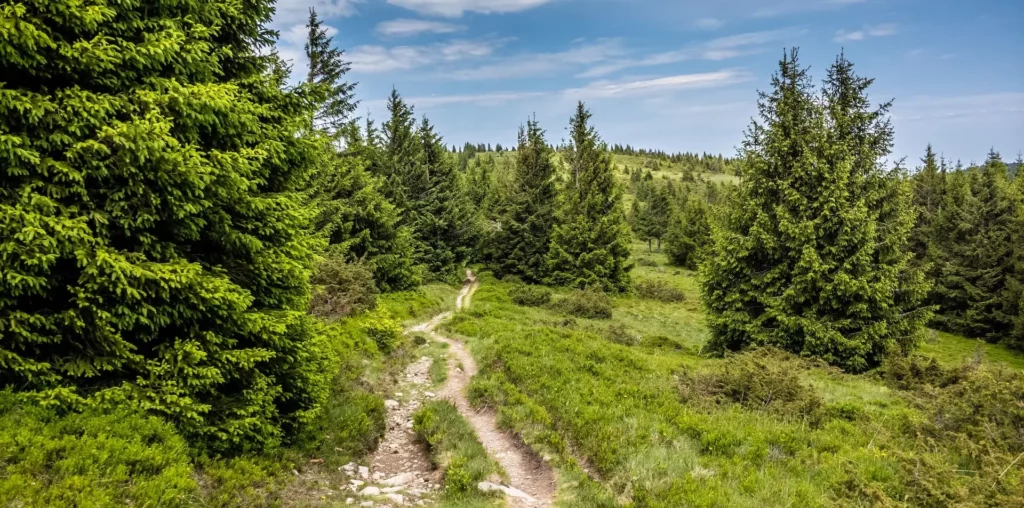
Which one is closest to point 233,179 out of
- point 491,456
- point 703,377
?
point 491,456

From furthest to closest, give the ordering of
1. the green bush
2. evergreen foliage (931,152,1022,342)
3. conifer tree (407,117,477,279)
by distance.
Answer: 1. conifer tree (407,117,477,279)
2. evergreen foliage (931,152,1022,342)
3. the green bush

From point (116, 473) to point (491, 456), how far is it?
6158mm

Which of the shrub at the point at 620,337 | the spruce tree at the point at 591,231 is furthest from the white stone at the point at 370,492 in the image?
the spruce tree at the point at 591,231

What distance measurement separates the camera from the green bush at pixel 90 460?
463cm

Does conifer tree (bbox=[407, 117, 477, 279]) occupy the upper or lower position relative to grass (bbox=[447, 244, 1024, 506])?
upper

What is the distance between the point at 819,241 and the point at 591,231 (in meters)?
21.2

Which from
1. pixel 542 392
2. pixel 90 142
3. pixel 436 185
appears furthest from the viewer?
pixel 436 185

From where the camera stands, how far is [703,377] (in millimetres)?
13312

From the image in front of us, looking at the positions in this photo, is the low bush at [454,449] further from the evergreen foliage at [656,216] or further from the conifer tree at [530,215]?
the evergreen foliage at [656,216]

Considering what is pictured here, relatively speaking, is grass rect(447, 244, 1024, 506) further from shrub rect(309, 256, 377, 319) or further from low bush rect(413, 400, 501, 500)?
shrub rect(309, 256, 377, 319)

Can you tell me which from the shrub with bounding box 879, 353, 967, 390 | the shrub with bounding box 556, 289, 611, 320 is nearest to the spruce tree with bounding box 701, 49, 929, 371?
the shrub with bounding box 879, 353, 967, 390

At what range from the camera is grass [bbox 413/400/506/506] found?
8.00m

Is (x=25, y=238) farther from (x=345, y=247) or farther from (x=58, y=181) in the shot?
(x=345, y=247)

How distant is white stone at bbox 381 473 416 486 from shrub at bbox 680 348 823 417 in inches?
270
